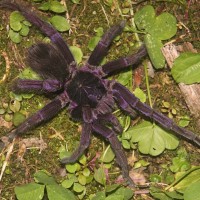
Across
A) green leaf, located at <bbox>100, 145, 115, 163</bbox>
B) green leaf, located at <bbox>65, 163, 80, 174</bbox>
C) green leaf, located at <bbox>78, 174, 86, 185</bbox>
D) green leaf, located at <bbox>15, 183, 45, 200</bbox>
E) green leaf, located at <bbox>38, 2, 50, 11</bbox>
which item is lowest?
green leaf, located at <bbox>78, 174, 86, 185</bbox>

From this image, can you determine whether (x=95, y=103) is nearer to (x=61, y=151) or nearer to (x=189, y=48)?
(x=61, y=151)

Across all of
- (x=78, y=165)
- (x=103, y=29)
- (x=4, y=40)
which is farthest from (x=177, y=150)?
(x=4, y=40)

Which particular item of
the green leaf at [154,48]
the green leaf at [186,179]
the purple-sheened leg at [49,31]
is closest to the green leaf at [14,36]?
the purple-sheened leg at [49,31]

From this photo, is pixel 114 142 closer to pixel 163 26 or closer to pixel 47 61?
pixel 47 61

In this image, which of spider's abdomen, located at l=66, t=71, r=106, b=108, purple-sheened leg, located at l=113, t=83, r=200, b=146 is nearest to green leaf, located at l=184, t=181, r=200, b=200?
purple-sheened leg, located at l=113, t=83, r=200, b=146

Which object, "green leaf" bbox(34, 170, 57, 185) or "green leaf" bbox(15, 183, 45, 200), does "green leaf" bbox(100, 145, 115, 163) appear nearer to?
"green leaf" bbox(34, 170, 57, 185)

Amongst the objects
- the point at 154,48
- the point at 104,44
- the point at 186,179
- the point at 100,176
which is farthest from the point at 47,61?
the point at 186,179
